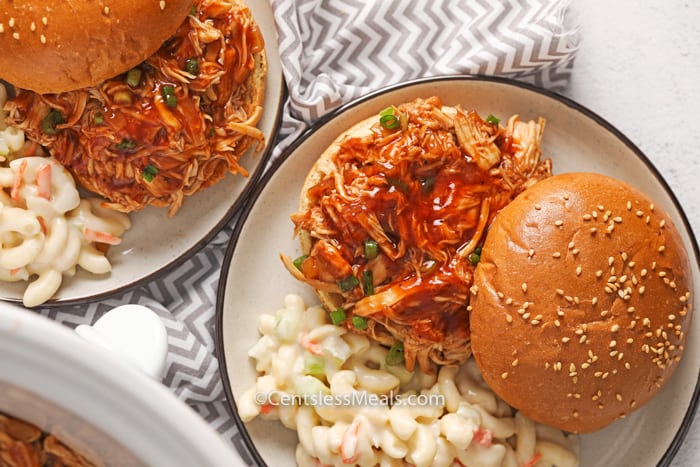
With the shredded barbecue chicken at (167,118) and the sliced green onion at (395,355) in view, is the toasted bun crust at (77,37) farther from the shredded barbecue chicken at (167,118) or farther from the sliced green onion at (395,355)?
the sliced green onion at (395,355)

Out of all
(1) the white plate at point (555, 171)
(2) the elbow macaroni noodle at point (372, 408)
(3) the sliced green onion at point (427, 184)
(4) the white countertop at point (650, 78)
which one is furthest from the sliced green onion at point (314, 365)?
(4) the white countertop at point (650, 78)

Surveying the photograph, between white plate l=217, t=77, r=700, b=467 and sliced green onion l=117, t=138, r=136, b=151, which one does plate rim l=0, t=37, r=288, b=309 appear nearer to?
white plate l=217, t=77, r=700, b=467

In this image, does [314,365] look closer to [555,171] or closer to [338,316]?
[338,316]

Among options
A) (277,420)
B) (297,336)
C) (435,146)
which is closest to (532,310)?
(435,146)

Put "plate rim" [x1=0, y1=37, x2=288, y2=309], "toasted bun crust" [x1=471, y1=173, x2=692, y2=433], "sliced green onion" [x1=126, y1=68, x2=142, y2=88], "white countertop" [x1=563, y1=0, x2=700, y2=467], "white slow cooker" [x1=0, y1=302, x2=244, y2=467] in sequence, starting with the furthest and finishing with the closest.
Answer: "white countertop" [x1=563, y1=0, x2=700, y2=467] → "plate rim" [x1=0, y1=37, x2=288, y2=309] → "sliced green onion" [x1=126, y1=68, x2=142, y2=88] → "toasted bun crust" [x1=471, y1=173, x2=692, y2=433] → "white slow cooker" [x1=0, y1=302, x2=244, y2=467]

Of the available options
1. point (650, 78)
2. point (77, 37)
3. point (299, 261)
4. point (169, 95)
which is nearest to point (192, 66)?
point (169, 95)

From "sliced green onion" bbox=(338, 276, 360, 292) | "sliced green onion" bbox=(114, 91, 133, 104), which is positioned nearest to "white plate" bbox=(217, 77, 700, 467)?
"sliced green onion" bbox=(338, 276, 360, 292)

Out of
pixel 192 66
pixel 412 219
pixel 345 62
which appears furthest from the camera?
pixel 345 62
